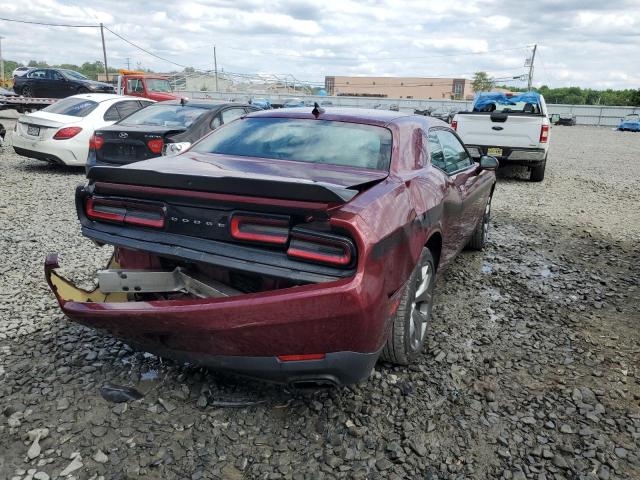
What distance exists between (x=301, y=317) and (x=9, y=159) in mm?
11182

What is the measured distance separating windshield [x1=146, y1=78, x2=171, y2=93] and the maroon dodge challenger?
1426 centimetres

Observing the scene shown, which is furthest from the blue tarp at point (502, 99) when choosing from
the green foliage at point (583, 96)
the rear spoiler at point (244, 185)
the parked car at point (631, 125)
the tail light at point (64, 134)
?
the green foliage at point (583, 96)

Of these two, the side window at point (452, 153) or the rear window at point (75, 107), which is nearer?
the side window at point (452, 153)

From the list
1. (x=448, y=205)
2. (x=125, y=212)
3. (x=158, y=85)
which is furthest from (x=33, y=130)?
(x=448, y=205)

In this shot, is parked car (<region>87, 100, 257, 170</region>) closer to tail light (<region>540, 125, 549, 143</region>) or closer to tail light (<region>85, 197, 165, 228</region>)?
tail light (<region>85, 197, 165, 228</region>)

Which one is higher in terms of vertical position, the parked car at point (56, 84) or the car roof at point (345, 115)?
the car roof at point (345, 115)

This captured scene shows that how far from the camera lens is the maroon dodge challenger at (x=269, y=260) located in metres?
2.25

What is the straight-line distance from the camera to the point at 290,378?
7.92ft

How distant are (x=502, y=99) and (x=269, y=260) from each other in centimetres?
1247

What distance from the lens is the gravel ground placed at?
2.36 meters

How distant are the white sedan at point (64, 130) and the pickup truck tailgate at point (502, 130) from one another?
21.7 feet

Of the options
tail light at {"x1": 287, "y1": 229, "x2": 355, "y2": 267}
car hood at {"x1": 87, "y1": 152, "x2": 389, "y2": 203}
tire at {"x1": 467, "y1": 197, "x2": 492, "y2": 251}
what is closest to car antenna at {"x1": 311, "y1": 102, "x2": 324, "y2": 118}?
car hood at {"x1": 87, "y1": 152, "x2": 389, "y2": 203}

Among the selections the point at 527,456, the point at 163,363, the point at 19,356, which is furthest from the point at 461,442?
the point at 19,356

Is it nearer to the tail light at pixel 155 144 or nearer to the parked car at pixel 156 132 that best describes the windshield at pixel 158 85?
the parked car at pixel 156 132
